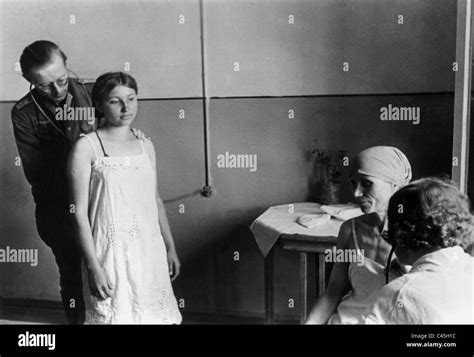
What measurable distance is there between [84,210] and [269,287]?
56cm

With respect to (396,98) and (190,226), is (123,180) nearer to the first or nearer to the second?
(190,226)

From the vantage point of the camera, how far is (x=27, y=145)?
1.62m

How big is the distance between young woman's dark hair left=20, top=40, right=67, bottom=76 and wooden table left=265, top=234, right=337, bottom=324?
2.64ft

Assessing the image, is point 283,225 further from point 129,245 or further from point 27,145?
point 27,145

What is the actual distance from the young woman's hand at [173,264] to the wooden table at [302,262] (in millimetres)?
256

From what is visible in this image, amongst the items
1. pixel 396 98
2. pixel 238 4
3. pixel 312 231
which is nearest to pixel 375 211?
pixel 312 231

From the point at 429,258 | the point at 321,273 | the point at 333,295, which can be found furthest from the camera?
the point at 321,273

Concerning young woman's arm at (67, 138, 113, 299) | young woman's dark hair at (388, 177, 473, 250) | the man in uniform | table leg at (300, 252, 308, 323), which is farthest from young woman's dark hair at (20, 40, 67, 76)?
young woman's dark hair at (388, 177, 473, 250)

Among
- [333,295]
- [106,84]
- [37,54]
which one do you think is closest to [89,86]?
[106,84]

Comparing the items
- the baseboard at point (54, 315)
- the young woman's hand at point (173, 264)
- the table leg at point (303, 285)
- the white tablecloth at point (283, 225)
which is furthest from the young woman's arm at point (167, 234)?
the table leg at point (303, 285)

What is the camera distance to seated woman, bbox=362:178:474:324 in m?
1.08

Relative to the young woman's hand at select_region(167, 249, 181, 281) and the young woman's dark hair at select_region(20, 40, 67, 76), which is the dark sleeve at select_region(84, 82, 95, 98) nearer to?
the young woman's dark hair at select_region(20, 40, 67, 76)

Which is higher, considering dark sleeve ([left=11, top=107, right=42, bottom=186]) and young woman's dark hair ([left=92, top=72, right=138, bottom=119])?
young woman's dark hair ([left=92, top=72, right=138, bottom=119])

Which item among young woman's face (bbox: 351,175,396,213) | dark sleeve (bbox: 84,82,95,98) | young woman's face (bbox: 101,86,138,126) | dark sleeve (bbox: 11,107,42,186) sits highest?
dark sleeve (bbox: 84,82,95,98)
